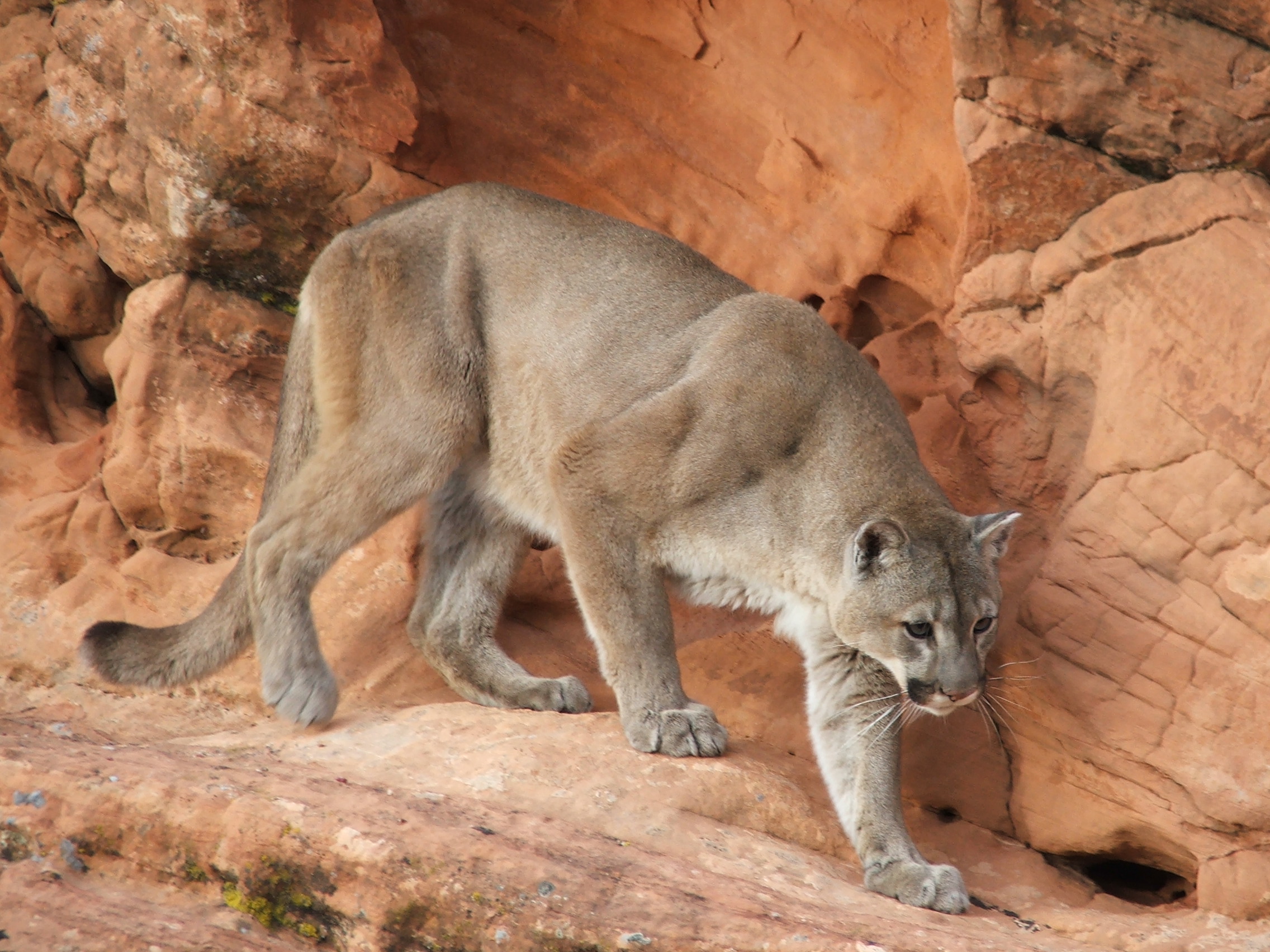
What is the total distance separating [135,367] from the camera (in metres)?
5.32

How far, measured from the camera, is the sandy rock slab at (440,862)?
2.79 metres

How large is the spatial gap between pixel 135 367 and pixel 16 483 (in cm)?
81

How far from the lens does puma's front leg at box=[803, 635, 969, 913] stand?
352 centimetres

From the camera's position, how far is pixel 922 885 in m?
3.49

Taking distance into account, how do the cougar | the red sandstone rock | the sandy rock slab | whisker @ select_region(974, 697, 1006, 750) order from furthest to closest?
the red sandstone rock
whisker @ select_region(974, 697, 1006, 750)
the cougar
the sandy rock slab

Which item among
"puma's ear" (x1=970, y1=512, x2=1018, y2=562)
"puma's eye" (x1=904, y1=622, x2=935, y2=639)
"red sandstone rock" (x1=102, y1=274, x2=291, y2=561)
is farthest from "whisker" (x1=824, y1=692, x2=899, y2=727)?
"red sandstone rock" (x1=102, y1=274, x2=291, y2=561)

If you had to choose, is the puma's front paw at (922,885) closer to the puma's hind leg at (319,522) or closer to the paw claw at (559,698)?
the paw claw at (559,698)

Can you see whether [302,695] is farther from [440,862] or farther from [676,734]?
[440,862]

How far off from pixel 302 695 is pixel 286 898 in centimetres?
132

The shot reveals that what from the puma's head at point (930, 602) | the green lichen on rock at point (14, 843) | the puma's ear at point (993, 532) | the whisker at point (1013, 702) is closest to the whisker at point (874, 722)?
the puma's head at point (930, 602)

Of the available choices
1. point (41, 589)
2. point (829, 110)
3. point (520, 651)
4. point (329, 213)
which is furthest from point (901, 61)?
point (41, 589)

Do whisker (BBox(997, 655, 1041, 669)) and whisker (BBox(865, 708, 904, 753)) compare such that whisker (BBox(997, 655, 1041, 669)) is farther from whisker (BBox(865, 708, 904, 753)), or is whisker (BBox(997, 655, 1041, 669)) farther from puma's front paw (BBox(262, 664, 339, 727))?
puma's front paw (BBox(262, 664, 339, 727))

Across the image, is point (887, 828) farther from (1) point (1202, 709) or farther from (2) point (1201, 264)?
(2) point (1201, 264)

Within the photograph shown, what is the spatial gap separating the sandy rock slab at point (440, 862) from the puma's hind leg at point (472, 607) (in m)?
0.72
